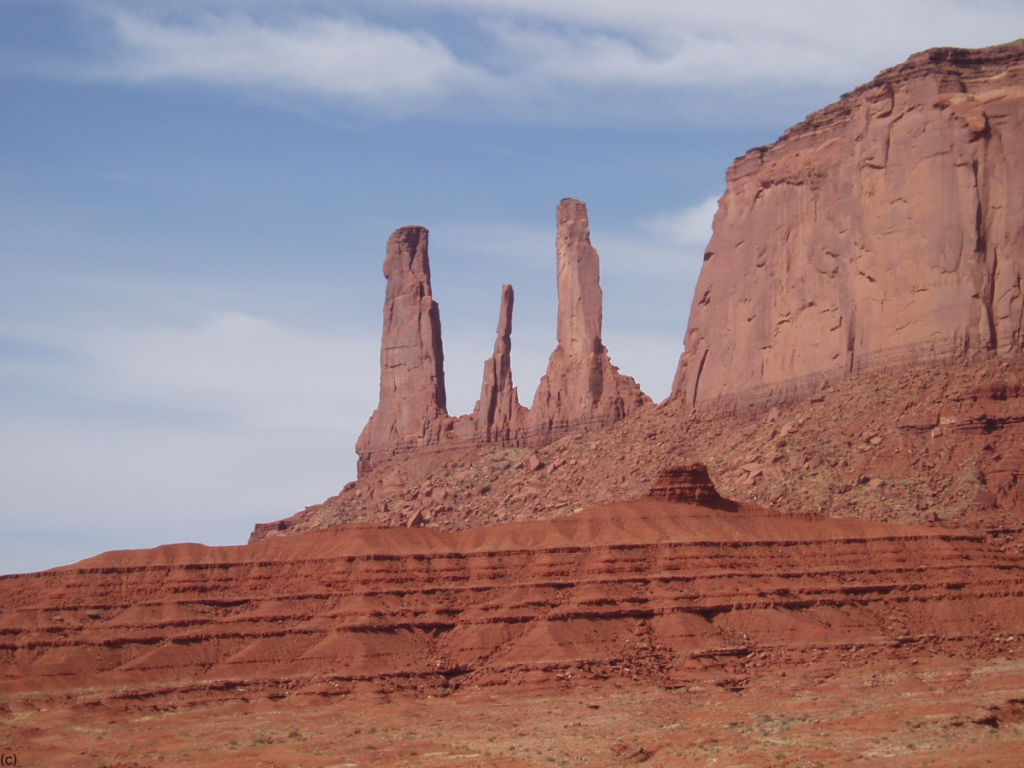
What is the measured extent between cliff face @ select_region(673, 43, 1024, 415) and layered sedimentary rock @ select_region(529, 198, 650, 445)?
5206 millimetres

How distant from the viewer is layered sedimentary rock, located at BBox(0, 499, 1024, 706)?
60000 millimetres

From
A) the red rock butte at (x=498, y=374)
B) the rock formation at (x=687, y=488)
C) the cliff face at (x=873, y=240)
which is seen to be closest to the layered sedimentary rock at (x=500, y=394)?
the red rock butte at (x=498, y=374)

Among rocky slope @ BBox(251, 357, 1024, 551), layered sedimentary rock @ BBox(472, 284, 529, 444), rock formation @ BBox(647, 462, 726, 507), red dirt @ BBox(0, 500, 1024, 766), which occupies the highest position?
layered sedimentary rock @ BBox(472, 284, 529, 444)

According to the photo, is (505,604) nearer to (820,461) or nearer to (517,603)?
(517,603)

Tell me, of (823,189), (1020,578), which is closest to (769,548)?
(1020,578)

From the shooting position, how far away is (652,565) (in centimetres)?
6494

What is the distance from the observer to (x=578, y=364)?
108250 millimetres

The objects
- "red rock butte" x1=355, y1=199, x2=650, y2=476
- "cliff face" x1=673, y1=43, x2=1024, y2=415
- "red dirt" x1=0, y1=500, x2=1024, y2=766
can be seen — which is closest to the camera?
"red dirt" x1=0, y1=500, x2=1024, y2=766

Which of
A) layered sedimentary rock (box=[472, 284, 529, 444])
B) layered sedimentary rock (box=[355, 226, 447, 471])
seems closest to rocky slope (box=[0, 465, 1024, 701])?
layered sedimentary rock (box=[472, 284, 529, 444])

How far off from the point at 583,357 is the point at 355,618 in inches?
1891

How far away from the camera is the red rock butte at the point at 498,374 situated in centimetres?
10712

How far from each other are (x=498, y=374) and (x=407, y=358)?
37.5 ft

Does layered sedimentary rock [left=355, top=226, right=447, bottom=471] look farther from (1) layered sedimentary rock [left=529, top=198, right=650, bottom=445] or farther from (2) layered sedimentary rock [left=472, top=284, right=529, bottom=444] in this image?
(1) layered sedimentary rock [left=529, top=198, right=650, bottom=445]

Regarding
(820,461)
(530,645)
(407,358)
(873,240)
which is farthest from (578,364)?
(530,645)
